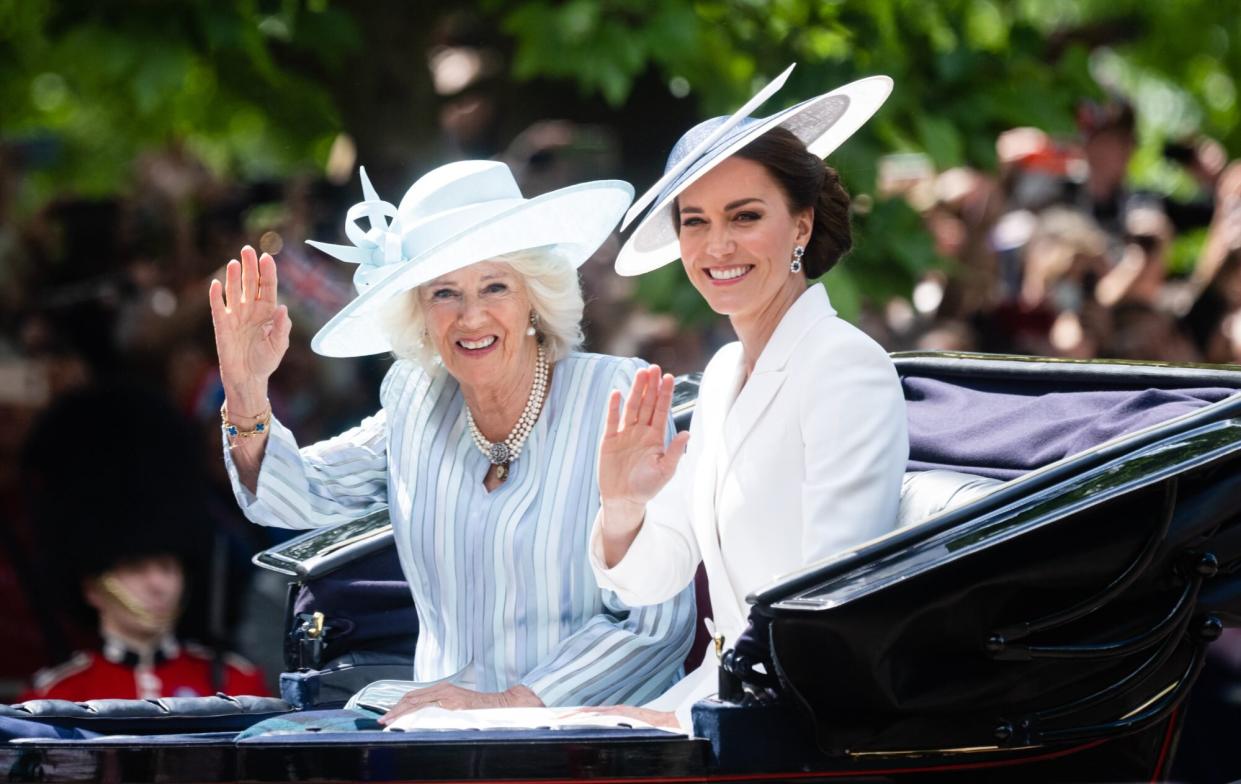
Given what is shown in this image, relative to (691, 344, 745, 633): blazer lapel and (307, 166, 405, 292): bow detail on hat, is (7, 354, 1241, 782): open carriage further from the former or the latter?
(307, 166, 405, 292): bow detail on hat

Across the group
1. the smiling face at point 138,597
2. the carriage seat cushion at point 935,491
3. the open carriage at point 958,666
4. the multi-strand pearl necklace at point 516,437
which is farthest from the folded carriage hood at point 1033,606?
the smiling face at point 138,597

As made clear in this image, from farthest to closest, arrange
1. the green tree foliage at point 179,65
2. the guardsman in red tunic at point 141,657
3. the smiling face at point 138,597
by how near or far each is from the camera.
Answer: the green tree foliage at point 179,65
the smiling face at point 138,597
the guardsman in red tunic at point 141,657

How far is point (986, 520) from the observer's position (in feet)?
9.19

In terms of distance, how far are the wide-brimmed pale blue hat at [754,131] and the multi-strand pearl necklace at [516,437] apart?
0.36 metres

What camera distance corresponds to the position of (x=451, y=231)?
3574 mm

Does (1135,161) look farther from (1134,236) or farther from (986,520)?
(986,520)

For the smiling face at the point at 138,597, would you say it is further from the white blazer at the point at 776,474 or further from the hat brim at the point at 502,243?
the white blazer at the point at 776,474

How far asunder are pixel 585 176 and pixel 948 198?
2.16 metres

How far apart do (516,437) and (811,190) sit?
0.79 metres

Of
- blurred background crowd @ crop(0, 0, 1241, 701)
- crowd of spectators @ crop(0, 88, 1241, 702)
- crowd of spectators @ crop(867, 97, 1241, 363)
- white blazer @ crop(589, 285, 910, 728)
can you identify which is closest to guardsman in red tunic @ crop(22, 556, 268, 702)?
blurred background crowd @ crop(0, 0, 1241, 701)

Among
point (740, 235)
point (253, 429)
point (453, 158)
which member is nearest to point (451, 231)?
point (253, 429)

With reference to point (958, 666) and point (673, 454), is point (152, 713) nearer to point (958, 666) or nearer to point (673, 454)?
point (673, 454)

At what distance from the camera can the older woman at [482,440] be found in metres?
3.41

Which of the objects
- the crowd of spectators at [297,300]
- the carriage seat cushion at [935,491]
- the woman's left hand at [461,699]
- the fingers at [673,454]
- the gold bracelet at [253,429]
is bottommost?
the woman's left hand at [461,699]
